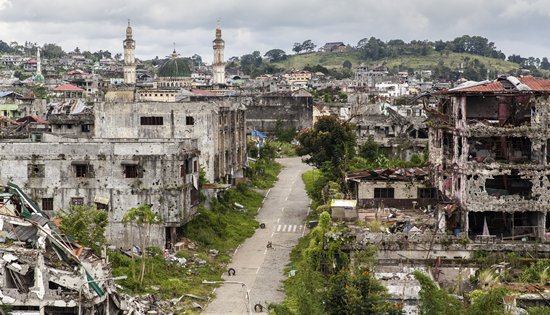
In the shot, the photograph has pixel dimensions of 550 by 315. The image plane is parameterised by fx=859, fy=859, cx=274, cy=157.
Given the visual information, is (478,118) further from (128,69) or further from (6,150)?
(128,69)

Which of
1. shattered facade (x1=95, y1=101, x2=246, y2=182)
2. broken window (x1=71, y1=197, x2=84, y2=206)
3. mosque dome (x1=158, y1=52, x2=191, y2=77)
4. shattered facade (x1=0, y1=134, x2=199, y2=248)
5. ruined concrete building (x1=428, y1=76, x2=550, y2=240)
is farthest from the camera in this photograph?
mosque dome (x1=158, y1=52, x2=191, y2=77)

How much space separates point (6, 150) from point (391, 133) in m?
35.9

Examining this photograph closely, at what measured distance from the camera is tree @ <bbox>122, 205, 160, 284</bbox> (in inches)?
1505

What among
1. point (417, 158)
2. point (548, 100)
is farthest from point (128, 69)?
point (548, 100)

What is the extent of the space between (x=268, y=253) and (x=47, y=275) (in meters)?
16.7

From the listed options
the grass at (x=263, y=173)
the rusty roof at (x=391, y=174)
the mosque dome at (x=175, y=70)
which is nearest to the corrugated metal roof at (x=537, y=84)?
the rusty roof at (x=391, y=174)

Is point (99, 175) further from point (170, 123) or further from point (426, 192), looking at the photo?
point (426, 192)

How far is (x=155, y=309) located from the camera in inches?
1237

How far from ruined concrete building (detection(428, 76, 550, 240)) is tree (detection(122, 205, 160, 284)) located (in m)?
13.5

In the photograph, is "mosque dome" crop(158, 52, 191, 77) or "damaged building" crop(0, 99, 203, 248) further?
"mosque dome" crop(158, 52, 191, 77)

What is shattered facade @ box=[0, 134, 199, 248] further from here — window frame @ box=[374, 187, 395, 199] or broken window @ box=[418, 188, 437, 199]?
broken window @ box=[418, 188, 437, 199]

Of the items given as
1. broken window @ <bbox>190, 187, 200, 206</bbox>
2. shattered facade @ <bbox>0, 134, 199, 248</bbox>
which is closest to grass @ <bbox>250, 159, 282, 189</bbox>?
broken window @ <bbox>190, 187, 200, 206</bbox>

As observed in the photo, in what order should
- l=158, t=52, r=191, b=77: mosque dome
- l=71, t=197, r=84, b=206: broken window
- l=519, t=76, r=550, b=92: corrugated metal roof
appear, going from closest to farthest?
1. l=519, t=76, r=550, b=92: corrugated metal roof
2. l=71, t=197, r=84, b=206: broken window
3. l=158, t=52, r=191, b=77: mosque dome

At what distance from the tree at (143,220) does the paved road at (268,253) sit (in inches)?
164
